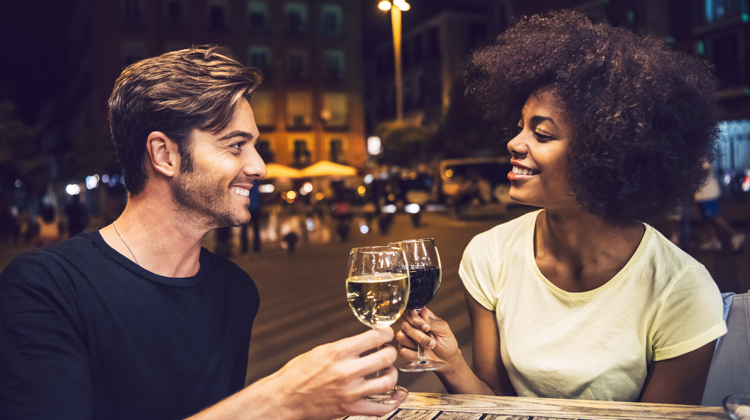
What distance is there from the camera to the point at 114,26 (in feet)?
110

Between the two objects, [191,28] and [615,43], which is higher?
[191,28]

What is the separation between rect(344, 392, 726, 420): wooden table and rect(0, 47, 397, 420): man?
266mm

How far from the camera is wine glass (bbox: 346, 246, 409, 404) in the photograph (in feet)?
4.46

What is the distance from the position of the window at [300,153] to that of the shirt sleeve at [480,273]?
36.8 metres

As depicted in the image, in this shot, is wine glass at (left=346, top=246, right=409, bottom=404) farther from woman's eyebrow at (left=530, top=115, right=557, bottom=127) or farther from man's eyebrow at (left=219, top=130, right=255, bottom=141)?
woman's eyebrow at (left=530, top=115, right=557, bottom=127)

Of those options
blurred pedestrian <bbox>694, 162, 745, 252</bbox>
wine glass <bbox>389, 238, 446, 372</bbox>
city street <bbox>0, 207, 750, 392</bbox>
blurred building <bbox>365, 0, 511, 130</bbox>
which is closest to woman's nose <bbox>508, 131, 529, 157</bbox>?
wine glass <bbox>389, 238, 446, 372</bbox>

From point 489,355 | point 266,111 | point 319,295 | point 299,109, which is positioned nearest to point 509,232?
point 489,355

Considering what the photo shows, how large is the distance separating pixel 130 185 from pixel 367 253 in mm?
822

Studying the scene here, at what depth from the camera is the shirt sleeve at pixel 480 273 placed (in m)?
1.98

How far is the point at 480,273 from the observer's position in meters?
2.00

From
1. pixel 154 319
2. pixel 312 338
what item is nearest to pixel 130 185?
pixel 154 319

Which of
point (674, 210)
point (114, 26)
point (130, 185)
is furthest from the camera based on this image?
point (114, 26)

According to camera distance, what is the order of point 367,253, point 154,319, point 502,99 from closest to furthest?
point 367,253, point 154,319, point 502,99

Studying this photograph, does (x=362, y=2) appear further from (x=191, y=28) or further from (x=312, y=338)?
(x=312, y=338)
